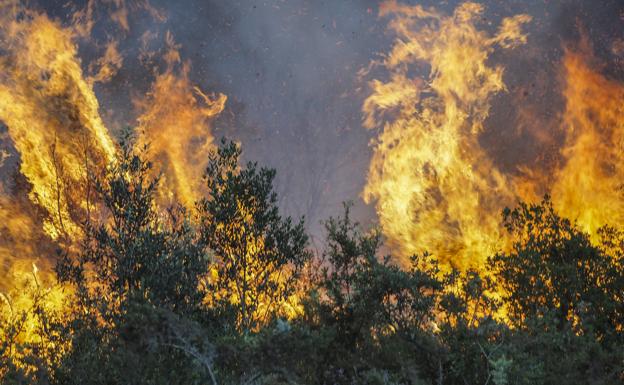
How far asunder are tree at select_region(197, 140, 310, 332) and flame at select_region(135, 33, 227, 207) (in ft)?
97.4

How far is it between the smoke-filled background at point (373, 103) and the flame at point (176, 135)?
0.80 ft

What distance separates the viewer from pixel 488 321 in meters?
16.9

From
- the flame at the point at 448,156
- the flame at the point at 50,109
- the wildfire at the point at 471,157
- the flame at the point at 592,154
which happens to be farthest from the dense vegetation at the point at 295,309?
the flame at the point at 50,109

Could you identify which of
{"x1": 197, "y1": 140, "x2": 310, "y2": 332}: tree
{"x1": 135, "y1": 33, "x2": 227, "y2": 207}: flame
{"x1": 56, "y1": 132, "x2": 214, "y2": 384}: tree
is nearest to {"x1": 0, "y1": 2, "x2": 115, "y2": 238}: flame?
{"x1": 135, "y1": 33, "x2": 227, "y2": 207}: flame

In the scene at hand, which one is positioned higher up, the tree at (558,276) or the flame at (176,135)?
→ the flame at (176,135)

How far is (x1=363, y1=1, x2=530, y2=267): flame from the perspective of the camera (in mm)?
42125

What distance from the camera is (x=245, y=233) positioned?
21.6 metres

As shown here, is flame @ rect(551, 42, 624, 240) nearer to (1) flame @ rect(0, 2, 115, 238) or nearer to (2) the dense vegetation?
(2) the dense vegetation

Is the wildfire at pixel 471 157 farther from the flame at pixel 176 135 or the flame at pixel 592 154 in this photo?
the flame at pixel 176 135

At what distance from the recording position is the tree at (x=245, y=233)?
2148cm

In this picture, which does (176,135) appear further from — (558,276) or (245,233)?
(558,276)

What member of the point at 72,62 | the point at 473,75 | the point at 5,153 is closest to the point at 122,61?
the point at 5,153

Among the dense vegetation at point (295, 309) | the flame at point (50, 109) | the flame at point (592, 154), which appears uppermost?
the flame at point (50, 109)

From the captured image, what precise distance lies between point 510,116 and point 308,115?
44469 mm
